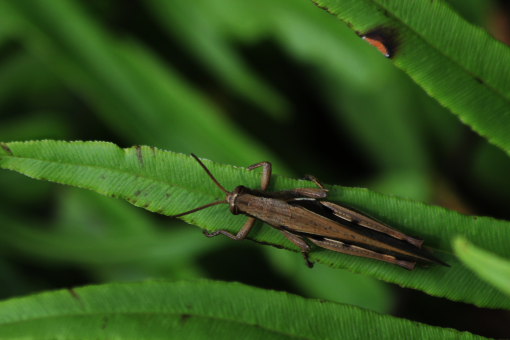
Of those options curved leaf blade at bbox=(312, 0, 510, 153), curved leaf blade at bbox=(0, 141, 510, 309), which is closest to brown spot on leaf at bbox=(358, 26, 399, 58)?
curved leaf blade at bbox=(312, 0, 510, 153)

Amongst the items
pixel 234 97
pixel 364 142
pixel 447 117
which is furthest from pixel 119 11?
pixel 447 117

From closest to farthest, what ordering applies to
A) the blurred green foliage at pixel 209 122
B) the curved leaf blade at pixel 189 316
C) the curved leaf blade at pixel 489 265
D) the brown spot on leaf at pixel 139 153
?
the curved leaf blade at pixel 489 265
the curved leaf blade at pixel 189 316
the brown spot on leaf at pixel 139 153
the blurred green foliage at pixel 209 122

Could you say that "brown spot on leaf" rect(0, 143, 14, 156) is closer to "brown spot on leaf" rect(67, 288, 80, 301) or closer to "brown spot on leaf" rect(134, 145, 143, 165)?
"brown spot on leaf" rect(134, 145, 143, 165)

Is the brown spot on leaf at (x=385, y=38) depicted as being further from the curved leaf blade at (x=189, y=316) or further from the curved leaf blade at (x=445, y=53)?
the curved leaf blade at (x=189, y=316)

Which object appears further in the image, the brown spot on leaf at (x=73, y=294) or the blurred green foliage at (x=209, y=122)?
the blurred green foliage at (x=209, y=122)

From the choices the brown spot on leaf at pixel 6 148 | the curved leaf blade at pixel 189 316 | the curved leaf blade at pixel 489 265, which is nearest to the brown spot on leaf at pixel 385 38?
the curved leaf blade at pixel 489 265

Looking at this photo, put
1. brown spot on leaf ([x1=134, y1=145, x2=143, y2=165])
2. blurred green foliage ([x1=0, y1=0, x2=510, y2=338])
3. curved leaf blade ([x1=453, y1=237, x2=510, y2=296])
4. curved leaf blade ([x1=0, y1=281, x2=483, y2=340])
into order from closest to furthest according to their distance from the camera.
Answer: curved leaf blade ([x1=453, y1=237, x2=510, y2=296]) → curved leaf blade ([x1=0, y1=281, x2=483, y2=340]) → brown spot on leaf ([x1=134, y1=145, x2=143, y2=165]) → blurred green foliage ([x1=0, y1=0, x2=510, y2=338])

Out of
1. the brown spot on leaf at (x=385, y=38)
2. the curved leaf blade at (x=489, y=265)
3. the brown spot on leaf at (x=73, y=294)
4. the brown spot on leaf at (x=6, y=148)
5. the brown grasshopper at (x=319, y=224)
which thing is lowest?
the brown spot on leaf at (x=73, y=294)

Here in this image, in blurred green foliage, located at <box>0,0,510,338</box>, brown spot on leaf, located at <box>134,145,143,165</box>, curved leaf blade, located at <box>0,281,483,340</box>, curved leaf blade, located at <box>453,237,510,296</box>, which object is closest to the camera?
curved leaf blade, located at <box>453,237,510,296</box>
